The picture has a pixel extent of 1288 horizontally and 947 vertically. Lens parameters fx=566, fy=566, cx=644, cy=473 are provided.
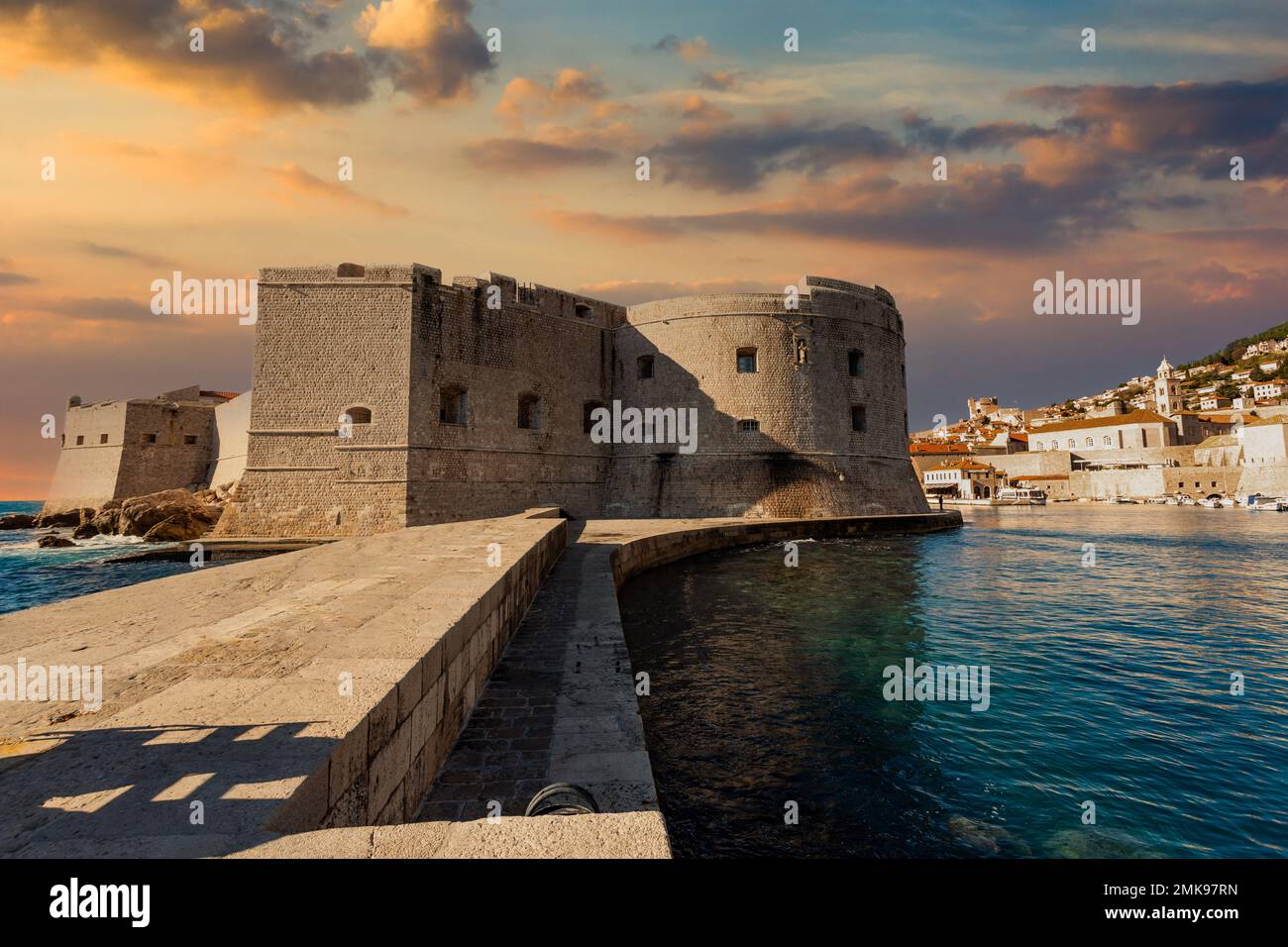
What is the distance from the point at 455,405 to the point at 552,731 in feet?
58.9

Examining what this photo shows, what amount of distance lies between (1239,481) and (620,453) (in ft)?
172

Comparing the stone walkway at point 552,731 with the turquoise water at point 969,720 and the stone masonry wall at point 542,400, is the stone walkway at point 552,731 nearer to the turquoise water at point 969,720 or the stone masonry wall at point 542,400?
the turquoise water at point 969,720

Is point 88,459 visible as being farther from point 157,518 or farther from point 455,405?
point 455,405

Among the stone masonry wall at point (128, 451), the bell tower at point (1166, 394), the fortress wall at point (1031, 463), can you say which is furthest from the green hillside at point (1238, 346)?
the stone masonry wall at point (128, 451)

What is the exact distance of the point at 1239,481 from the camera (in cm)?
4478

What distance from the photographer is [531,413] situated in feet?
72.8

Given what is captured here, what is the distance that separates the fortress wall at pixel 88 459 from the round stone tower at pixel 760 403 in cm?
2597

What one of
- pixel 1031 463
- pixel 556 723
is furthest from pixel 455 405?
pixel 1031 463

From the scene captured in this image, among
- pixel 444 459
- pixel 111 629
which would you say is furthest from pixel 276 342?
pixel 111 629

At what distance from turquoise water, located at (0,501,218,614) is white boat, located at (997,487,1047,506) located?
53546 mm

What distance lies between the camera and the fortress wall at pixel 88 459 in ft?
94.7

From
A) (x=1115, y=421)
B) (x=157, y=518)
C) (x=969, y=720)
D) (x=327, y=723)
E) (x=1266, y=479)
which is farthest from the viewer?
(x=1115, y=421)

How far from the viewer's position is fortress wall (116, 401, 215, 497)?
94.8ft

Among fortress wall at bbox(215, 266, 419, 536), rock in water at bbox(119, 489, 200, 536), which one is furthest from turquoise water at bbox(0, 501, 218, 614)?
fortress wall at bbox(215, 266, 419, 536)
